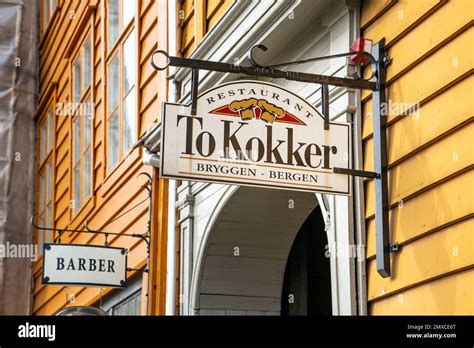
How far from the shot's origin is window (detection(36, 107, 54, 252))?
15.2 meters

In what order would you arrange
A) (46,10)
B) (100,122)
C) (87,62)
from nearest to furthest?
(100,122) < (87,62) < (46,10)

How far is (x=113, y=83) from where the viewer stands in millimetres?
11789

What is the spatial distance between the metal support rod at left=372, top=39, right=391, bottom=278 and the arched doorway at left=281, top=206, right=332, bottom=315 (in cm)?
328

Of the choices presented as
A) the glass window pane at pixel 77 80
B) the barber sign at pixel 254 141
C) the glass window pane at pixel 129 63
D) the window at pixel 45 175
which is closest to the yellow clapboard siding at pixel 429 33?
the barber sign at pixel 254 141

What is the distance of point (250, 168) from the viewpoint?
539 cm

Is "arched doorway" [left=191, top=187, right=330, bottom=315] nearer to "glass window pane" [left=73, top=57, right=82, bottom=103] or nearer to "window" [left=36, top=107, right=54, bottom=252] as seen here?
"glass window pane" [left=73, top=57, right=82, bottom=103]

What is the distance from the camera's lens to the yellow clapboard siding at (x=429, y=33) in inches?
197

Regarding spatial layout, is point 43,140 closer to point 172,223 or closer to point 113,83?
point 113,83

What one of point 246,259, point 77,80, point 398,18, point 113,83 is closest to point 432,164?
point 398,18

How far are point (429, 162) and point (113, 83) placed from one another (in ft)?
23.2

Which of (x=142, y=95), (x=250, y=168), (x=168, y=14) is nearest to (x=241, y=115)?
(x=250, y=168)

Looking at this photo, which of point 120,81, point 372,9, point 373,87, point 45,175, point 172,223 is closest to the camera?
point 373,87

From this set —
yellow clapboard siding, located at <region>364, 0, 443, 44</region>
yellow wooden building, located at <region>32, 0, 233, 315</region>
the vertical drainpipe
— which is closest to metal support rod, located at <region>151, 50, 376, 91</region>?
yellow clapboard siding, located at <region>364, 0, 443, 44</region>
